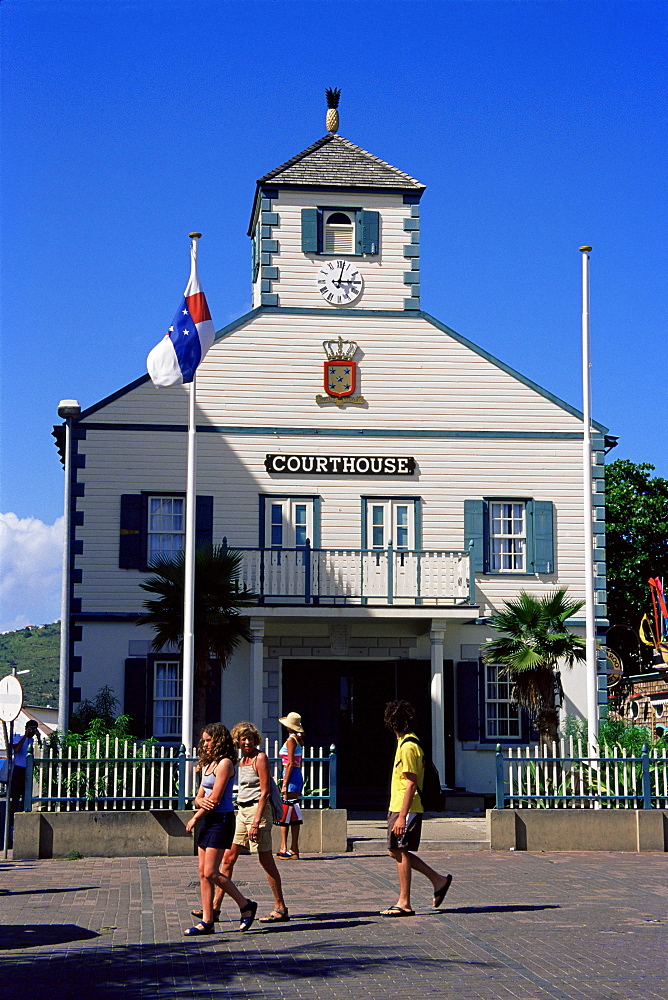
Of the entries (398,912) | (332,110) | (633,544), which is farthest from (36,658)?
(398,912)

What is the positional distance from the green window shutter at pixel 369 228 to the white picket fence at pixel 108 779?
37.4 ft

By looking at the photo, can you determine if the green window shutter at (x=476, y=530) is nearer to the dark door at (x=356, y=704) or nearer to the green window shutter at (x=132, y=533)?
the dark door at (x=356, y=704)

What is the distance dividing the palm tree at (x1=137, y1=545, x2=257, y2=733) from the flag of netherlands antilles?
285 centimetres

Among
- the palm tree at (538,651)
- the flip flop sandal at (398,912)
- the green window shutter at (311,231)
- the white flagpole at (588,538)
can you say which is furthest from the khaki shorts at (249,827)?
the green window shutter at (311,231)

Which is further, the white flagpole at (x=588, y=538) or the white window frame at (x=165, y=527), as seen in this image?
the white window frame at (x=165, y=527)

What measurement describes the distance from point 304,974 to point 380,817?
12.3 metres

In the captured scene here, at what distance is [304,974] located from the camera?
8523 millimetres

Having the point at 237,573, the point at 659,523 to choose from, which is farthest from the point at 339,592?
the point at 659,523

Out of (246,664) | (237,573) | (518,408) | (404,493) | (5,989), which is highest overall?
(518,408)

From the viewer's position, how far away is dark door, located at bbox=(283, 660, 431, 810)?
75.5 ft

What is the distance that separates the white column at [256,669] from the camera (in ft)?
71.1

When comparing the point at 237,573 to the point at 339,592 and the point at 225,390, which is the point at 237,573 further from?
the point at 225,390

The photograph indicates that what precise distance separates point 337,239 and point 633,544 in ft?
58.8

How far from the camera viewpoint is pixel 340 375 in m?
23.8
